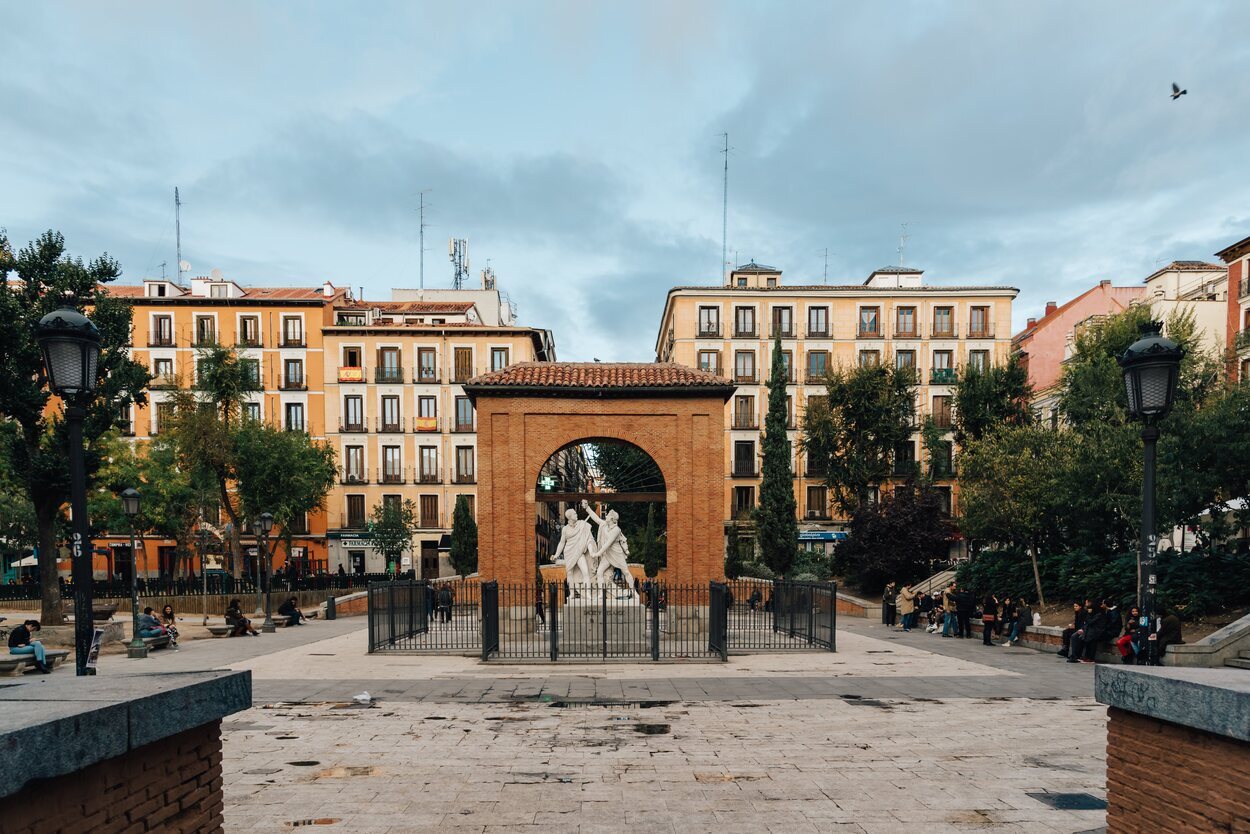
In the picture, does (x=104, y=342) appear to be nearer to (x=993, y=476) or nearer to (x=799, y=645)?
(x=799, y=645)

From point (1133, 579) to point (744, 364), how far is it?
2874 cm

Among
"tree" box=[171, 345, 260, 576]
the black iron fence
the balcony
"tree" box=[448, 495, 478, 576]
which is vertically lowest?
"tree" box=[448, 495, 478, 576]

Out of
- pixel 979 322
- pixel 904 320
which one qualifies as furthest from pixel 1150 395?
pixel 979 322

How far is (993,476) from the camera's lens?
2497 cm

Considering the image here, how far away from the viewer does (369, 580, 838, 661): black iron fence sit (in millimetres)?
16047

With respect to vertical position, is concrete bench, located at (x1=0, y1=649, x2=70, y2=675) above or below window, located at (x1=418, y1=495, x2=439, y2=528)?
above

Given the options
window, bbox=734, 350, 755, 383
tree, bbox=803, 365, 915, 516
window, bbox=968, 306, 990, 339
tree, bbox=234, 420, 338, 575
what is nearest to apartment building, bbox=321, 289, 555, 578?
tree, bbox=234, 420, 338, 575

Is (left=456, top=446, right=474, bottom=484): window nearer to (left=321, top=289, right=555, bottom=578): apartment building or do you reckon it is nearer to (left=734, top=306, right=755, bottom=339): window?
(left=321, top=289, right=555, bottom=578): apartment building

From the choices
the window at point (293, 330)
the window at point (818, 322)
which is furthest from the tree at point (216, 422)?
the window at point (818, 322)

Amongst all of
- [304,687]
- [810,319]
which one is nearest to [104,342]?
[304,687]

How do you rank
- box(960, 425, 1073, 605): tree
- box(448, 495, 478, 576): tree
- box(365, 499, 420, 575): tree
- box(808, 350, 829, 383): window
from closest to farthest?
box(960, 425, 1073, 605): tree → box(448, 495, 478, 576): tree → box(365, 499, 420, 575): tree → box(808, 350, 829, 383): window

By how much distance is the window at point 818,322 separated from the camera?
46.2 metres

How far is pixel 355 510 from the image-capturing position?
44688 millimetres

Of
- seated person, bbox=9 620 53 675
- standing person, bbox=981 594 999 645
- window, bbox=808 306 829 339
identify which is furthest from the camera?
window, bbox=808 306 829 339
